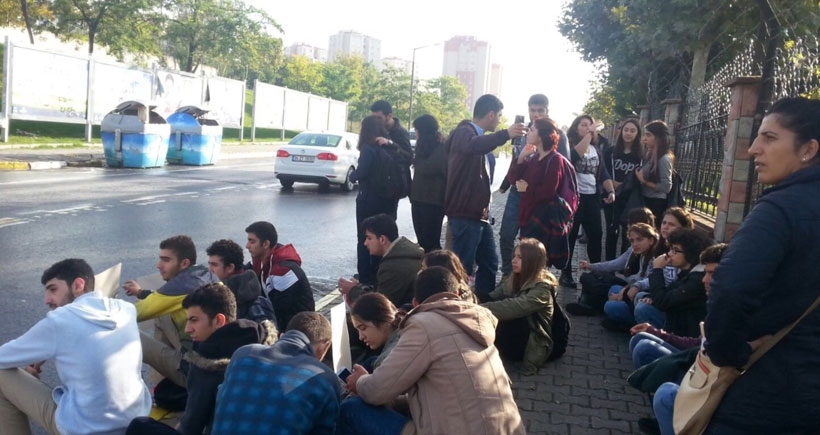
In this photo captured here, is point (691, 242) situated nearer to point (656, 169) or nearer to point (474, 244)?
point (474, 244)

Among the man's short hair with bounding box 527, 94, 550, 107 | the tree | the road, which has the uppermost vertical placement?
the tree

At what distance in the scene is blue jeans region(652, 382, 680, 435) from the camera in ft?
11.3

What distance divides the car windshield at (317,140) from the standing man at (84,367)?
1516cm

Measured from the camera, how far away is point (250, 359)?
3.13 metres

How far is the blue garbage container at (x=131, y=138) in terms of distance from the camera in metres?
20.9

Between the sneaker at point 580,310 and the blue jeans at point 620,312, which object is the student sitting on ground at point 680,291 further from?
the sneaker at point 580,310

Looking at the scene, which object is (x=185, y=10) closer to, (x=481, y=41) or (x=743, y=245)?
(x=743, y=245)

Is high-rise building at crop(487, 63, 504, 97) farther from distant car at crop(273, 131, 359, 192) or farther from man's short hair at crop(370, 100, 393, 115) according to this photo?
man's short hair at crop(370, 100, 393, 115)

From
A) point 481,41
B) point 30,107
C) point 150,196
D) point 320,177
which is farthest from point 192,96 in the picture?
point 481,41

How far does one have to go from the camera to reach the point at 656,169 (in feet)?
25.7

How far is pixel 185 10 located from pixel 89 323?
4602cm

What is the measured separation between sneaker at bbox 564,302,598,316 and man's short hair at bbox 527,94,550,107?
2060 mm

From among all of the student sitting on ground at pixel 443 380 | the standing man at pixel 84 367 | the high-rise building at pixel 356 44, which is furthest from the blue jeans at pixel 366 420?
the high-rise building at pixel 356 44

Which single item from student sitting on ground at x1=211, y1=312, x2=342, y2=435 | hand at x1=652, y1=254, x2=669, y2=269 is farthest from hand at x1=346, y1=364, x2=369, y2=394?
hand at x1=652, y1=254, x2=669, y2=269
